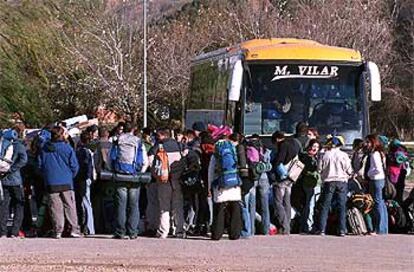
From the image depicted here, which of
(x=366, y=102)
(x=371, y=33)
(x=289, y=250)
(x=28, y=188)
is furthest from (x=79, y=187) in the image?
(x=371, y=33)

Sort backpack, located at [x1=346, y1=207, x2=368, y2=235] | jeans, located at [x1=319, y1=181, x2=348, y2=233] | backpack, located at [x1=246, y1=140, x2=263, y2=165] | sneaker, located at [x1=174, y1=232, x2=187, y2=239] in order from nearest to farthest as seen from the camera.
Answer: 1. backpack, located at [x1=246, y1=140, x2=263, y2=165]
2. sneaker, located at [x1=174, y1=232, x2=187, y2=239]
3. jeans, located at [x1=319, y1=181, x2=348, y2=233]
4. backpack, located at [x1=346, y1=207, x2=368, y2=235]

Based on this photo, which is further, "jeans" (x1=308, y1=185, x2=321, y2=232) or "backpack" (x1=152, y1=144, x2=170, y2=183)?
"jeans" (x1=308, y1=185, x2=321, y2=232)

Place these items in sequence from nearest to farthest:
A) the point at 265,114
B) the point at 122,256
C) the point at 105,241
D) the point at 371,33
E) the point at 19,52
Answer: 1. the point at 122,256
2. the point at 105,241
3. the point at 265,114
4. the point at 19,52
5. the point at 371,33

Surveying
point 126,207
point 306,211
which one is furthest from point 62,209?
point 306,211

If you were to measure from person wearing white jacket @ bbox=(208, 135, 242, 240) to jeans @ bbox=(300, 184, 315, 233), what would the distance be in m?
1.70

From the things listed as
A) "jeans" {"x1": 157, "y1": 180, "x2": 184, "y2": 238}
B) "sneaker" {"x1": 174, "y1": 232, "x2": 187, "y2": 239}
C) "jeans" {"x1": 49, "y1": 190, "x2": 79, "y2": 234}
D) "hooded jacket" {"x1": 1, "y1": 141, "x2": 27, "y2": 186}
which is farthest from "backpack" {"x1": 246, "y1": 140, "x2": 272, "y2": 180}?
"hooded jacket" {"x1": 1, "y1": 141, "x2": 27, "y2": 186}

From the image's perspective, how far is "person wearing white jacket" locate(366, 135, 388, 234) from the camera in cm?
1719

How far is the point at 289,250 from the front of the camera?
15125 millimetres

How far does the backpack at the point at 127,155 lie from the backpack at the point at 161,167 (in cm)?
25

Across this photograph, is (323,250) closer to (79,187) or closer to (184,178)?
(184,178)

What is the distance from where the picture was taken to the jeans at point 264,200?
17.1 m

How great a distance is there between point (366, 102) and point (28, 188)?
720 centimetres

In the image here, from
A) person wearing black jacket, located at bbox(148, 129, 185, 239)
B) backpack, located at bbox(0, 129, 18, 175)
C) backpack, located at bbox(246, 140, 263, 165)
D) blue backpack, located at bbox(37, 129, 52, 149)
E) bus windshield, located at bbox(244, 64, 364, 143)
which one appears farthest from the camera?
bus windshield, located at bbox(244, 64, 364, 143)

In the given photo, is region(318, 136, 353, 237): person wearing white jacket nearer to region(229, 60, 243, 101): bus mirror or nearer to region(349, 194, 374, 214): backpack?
region(349, 194, 374, 214): backpack
